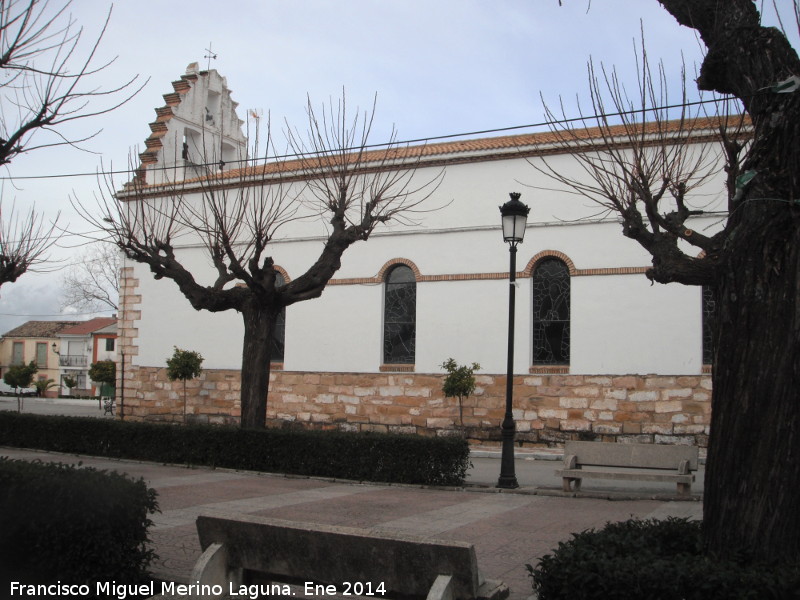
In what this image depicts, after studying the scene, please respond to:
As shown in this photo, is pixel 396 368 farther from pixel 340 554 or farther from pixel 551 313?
pixel 340 554

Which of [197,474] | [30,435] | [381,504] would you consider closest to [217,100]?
[30,435]

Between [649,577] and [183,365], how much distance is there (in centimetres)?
1819

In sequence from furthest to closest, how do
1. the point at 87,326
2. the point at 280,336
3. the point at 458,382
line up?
the point at 87,326
the point at 280,336
the point at 458,382

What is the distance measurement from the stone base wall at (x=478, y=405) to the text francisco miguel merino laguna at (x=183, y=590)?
1253 centimetres

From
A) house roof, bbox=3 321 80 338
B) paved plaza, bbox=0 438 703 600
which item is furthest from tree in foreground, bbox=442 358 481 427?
house roof, bbox=3 321 80 338

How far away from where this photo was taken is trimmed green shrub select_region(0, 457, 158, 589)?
5715mm

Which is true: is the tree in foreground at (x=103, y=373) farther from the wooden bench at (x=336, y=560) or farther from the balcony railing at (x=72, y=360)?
the balcony railing at (x=72, y=360)

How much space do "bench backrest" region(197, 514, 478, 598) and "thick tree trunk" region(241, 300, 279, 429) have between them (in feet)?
28.2

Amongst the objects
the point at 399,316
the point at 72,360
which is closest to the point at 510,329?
the point at 399,316

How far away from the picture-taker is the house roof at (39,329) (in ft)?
250

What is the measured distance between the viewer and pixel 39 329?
7769 centimetres

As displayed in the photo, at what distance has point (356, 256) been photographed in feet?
66.1

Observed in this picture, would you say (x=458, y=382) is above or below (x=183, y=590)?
above

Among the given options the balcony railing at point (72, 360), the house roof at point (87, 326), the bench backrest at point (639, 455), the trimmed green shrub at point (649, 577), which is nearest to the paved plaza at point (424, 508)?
the bench backrest at point (639, 455)
